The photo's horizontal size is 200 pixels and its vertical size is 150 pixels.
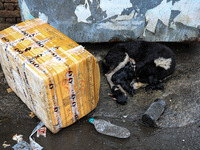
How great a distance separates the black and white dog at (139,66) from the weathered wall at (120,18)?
0.70m

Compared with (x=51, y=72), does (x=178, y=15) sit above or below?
above

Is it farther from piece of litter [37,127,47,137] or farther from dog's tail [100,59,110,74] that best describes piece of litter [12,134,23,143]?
dog's tail [100,59,110,74]

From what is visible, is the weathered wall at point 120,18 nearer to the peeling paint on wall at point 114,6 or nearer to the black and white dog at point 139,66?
the peeling paint on wall at point 114,6

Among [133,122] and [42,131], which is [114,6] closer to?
[133,122]

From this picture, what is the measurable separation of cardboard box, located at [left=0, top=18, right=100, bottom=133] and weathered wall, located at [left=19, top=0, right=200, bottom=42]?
1.12 m

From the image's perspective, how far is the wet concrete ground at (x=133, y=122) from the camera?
3.40 metres

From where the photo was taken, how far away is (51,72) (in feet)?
9.57

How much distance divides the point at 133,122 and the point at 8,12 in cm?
415

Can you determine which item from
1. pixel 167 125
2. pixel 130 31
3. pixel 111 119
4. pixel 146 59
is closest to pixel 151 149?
pixel 167 125

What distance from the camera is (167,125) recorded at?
369 cm

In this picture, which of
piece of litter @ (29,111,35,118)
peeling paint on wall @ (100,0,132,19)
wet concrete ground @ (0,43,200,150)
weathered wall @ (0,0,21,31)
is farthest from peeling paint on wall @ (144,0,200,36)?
weathered wall @ (0,0,21,31)

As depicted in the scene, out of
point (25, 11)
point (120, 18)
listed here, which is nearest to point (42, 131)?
point (25, 11)

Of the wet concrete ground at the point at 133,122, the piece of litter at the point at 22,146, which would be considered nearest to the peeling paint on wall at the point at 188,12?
the wet concrete ground at the point at 133,122

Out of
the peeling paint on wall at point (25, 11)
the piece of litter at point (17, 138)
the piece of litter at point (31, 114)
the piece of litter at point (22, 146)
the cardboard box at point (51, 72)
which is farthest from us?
the peeling paint on wall at point (25, 11)
